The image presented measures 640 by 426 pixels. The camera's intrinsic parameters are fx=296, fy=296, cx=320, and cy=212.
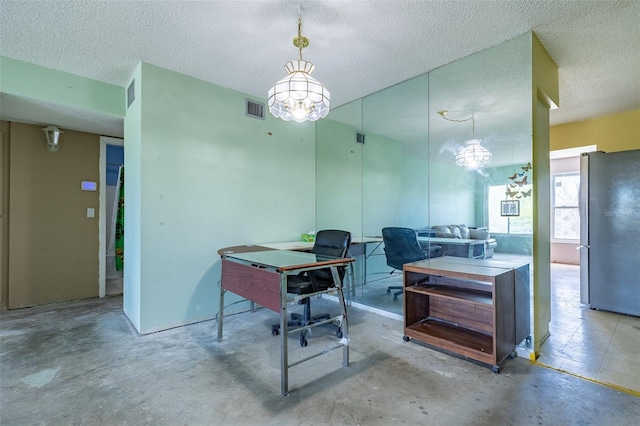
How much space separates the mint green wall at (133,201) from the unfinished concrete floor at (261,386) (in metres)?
0.43

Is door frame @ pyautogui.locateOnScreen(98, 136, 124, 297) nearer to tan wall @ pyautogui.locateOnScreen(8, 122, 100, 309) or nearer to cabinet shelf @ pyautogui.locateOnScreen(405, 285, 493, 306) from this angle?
tan wall @ pyautogui.locateOnScreen(8, 122, 100, 309)

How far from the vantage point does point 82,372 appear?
224 centimetres

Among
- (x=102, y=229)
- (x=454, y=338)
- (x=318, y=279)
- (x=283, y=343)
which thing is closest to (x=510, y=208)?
(x=454, y=338)

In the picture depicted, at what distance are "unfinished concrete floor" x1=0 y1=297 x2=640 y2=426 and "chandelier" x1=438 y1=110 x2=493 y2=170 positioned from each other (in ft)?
5.74

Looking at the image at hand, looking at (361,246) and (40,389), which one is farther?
(361,246)

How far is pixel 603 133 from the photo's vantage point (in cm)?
448

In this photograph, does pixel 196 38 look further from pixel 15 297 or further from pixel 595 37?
pixel 15 297

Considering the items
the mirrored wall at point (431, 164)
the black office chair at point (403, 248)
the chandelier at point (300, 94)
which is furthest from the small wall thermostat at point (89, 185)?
the black office chair at point (403, 248)

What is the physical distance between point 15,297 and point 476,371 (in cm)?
521

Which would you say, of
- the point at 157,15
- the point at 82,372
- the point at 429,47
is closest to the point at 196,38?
the point at 157,15

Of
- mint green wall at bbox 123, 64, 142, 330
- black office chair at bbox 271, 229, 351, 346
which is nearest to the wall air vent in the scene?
mint green wall at bbox 123, 64, 142, 330

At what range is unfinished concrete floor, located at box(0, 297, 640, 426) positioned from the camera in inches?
68.9

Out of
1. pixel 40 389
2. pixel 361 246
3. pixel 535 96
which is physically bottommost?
pixel 40 389

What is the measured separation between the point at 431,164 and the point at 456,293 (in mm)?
1454
